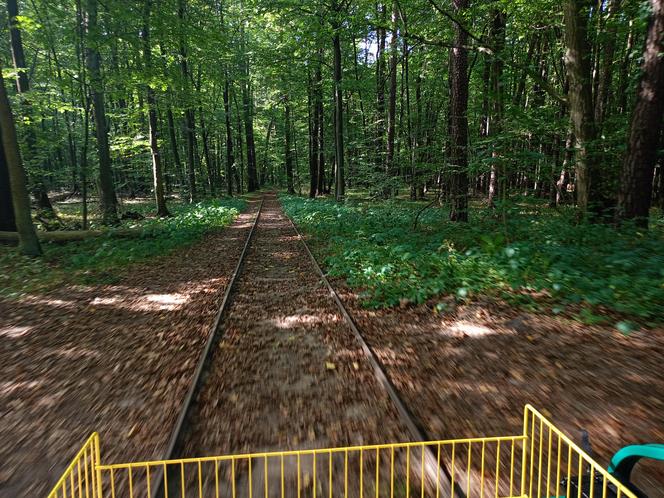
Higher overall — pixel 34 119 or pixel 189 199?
pixel 34 119

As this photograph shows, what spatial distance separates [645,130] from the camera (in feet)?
24.9

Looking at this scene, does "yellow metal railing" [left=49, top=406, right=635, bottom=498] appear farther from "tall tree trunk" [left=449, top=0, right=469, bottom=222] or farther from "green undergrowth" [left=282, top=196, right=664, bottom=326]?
"tall tree trunk" [left=449, top=0, right=469, bottom=222]

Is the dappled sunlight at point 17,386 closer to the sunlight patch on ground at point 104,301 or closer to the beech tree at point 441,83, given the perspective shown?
the sunlight patch on ground at point 104,301

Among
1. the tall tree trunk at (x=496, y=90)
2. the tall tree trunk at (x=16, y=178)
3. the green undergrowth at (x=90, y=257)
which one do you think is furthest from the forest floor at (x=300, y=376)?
the tall tree trunk at (x=16, y=178)

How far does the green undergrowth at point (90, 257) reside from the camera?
28.9 ft

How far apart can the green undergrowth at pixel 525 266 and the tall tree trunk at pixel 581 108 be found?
2.21ft

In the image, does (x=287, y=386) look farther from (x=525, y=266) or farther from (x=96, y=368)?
(x=525, y=266)

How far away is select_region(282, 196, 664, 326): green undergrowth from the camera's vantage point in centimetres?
541

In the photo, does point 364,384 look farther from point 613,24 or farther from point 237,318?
point 613,24

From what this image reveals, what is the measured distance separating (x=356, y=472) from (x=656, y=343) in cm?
399

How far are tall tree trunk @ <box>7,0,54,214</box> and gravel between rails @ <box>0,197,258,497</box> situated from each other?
1155 centimetres

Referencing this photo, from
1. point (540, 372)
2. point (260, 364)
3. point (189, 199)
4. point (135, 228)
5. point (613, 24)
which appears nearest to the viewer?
point (540, 372)

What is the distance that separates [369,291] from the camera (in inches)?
301

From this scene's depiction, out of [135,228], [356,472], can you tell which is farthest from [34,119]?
[356,472]
